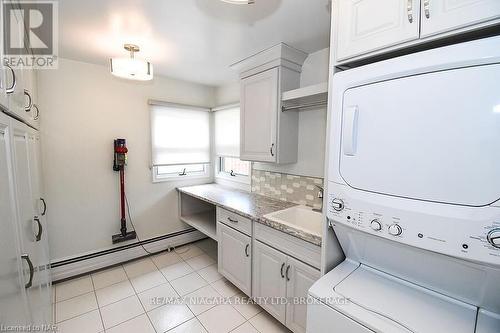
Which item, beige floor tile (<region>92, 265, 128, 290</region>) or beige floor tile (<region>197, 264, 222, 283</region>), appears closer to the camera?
beige floor tile (<region>92, 265, 128, 290</region>)

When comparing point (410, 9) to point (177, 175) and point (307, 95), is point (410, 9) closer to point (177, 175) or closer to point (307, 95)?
point (307, 95)

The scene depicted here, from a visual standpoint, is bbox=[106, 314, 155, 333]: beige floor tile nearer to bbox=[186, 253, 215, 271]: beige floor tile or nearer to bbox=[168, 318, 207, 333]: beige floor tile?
bbox=[168, 318, 207, 333]: beige floor tile

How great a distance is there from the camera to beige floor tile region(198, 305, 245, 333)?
1719 mm

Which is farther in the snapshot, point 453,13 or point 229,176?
point 229,176

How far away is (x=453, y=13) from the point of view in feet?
2.45

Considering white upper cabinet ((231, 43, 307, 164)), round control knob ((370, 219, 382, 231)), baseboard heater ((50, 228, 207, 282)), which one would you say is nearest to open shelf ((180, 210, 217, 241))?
baseboard heater ((50, 228, 207, 282))

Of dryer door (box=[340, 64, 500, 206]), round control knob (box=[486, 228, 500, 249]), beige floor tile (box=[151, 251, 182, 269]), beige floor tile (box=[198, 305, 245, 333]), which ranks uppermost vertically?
dryer door (box=[340, 64, 500, 206])

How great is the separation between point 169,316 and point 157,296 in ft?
1.03

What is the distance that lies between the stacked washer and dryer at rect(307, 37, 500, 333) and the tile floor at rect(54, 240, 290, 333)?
1.11 m

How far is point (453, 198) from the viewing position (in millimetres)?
736

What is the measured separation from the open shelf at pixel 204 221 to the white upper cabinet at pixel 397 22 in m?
2.16

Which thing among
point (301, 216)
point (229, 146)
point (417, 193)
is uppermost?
point (229, 146)

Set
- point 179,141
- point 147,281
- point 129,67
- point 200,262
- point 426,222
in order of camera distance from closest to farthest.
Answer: point 426,222, point 129,67, point 147,281, point 200,262, point 179,141

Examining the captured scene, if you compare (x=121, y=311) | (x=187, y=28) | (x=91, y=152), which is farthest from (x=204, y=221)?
(x=187, y=28)
